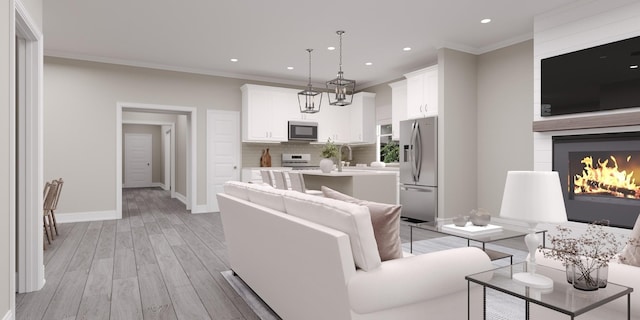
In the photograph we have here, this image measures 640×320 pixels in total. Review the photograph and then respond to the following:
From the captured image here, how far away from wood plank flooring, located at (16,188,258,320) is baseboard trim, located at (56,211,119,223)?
1.06 ft

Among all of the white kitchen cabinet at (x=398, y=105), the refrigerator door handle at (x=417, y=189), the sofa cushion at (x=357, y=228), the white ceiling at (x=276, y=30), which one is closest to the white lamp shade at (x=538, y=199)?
the sofa cushion at (x=357, y=228)

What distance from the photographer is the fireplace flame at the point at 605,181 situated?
3.87 meters

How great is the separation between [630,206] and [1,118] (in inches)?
215

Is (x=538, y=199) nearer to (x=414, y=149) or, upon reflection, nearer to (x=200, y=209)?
(x=414, y=149)

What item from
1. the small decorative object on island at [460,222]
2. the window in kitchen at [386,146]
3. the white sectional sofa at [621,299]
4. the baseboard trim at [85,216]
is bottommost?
the baseboard trim at [85,216]

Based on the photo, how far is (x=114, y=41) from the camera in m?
5.45

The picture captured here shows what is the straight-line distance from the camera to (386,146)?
7859 millimetres

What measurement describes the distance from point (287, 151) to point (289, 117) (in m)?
0.84

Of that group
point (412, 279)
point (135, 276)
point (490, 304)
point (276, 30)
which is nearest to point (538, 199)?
point (412, 279)

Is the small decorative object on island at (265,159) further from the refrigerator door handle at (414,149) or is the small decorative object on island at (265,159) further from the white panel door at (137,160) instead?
the white panel door at (137,160)

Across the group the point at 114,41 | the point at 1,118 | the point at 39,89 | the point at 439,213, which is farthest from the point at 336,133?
the point at 1,118

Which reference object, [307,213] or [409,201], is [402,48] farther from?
[307,213]

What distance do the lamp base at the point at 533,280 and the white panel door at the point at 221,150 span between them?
245 inches

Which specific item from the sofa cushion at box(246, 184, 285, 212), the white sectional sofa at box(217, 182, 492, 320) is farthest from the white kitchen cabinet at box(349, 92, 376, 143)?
the white sectional sofa at box(217, 182, 492, 320)
